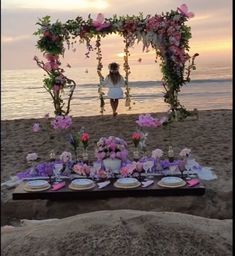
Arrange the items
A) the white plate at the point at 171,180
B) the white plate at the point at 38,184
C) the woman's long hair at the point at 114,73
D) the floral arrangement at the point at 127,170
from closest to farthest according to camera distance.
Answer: the white plate at the point at 171,180, the white plate at the point at 38,184, the floral arrangement at the point at 127,170, the woman's long hair at the point at 114,73

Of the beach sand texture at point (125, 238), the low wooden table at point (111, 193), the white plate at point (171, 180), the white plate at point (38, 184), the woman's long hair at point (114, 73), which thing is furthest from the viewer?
the woman's long hair at point (114, 73)

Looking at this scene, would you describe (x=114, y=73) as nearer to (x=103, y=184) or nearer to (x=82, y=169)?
(x=82, y=169)

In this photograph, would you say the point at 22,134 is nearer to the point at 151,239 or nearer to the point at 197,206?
the point at 197,206

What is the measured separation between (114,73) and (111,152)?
24.7 ft

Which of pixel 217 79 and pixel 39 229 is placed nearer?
pixel 39 229

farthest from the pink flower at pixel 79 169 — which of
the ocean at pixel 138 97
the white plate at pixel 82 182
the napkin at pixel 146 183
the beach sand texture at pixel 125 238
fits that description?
the ocean at pixel 138 97

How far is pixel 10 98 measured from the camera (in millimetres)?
37312

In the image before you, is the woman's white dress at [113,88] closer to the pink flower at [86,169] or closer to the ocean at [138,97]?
the pink flower at [86,169]

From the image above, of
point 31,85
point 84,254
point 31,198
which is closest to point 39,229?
point 84,254

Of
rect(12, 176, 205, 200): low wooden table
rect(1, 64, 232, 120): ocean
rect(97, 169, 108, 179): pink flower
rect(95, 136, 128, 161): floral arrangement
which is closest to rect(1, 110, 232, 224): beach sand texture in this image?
rect(12, 176, 205, 200): low wooden table

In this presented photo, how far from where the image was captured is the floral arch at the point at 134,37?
39.0 ft

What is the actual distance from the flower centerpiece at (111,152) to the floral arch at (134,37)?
5.09 m

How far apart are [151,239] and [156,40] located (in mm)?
10004

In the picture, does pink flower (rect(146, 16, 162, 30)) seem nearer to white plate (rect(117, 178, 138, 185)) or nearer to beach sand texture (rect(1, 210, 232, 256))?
white plate (rect(117, 178, 138, 185))
